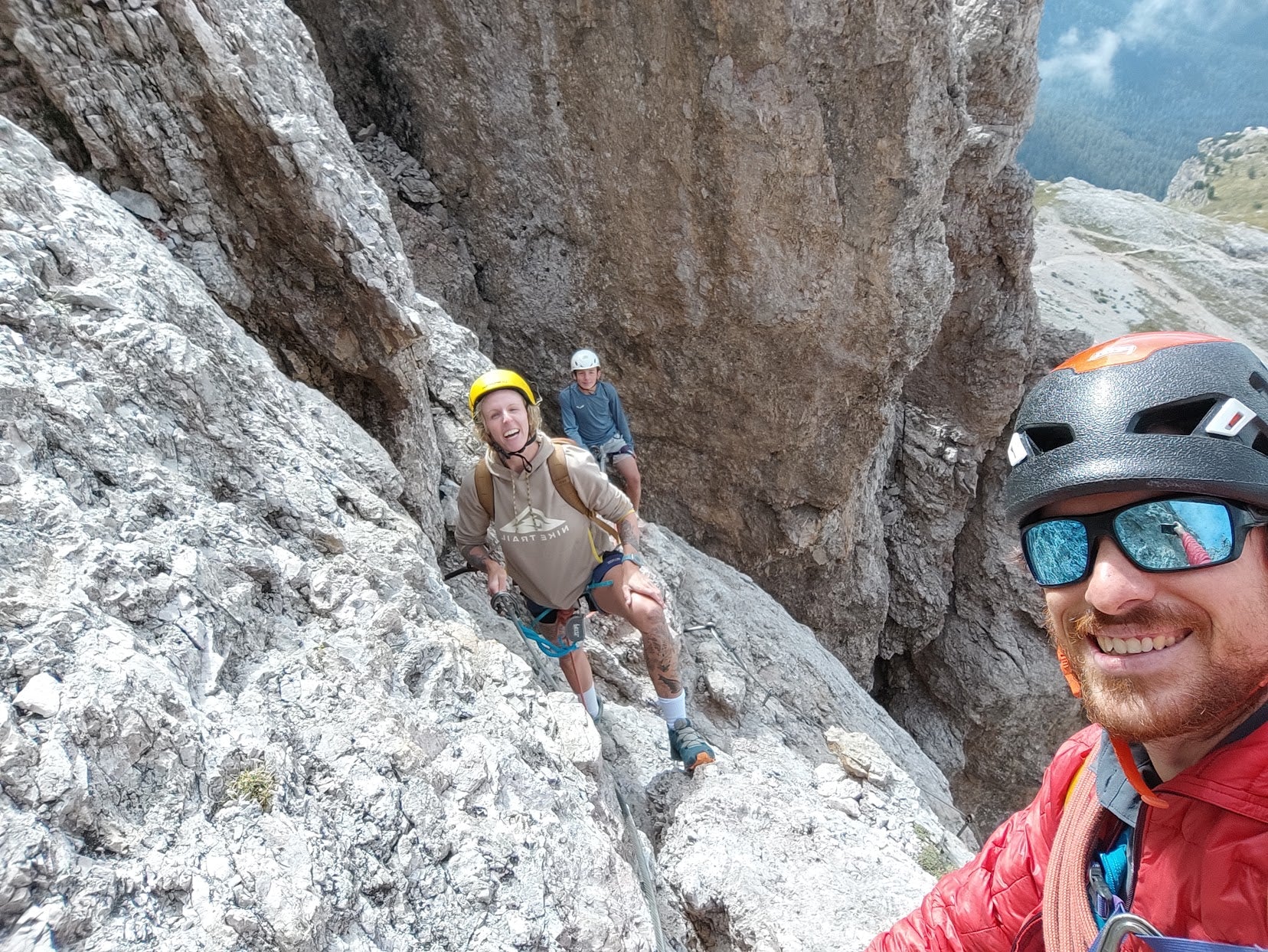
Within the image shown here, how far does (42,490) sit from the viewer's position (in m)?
2.68

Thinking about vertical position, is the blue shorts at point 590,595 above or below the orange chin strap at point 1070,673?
below

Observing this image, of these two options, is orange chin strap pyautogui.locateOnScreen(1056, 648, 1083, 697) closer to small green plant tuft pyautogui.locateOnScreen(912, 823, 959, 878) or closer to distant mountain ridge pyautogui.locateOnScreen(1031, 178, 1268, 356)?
small green plant tuft pyautogui.locateOnScreen(912, 823, 959, 878)

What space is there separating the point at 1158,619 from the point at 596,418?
8.10 metres

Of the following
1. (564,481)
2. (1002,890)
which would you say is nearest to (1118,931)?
(1002,890)

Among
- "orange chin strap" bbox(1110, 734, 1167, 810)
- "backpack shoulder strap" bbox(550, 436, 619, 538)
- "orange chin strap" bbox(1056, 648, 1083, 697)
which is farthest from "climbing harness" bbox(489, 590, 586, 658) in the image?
"orange chin strap" bbox(1110, 734, 1167, 810)

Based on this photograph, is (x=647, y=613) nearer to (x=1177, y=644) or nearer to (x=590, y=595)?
(x=590, y=595)

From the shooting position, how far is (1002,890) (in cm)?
238

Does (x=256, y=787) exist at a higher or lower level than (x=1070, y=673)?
lower

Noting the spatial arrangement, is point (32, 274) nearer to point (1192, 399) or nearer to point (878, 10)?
point (1192, 399)

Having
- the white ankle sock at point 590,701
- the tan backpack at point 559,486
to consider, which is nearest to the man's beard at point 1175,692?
the tan backpack at point 559,486

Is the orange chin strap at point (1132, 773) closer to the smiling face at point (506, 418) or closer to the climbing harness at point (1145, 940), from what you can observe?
the climbing harness at point (1145, 940)

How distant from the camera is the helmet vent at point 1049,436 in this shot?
6.84 ft

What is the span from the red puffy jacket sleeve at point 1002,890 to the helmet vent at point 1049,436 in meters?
0.96

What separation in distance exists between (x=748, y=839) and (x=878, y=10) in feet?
34.2
